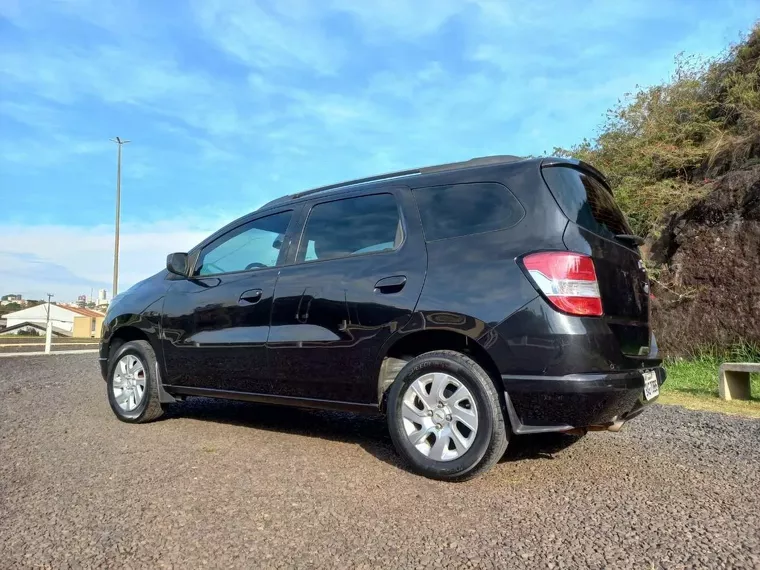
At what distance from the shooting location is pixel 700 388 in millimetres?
6848

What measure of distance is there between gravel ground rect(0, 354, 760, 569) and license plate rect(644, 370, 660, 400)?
1.48 ft

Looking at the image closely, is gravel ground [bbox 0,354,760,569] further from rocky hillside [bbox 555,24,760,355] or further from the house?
the house

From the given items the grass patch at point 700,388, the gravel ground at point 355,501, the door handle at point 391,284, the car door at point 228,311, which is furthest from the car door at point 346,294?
the grass patch at point 700,388

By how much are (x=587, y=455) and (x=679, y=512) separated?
1040 millimetres

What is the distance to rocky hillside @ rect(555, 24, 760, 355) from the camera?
8.28 meters

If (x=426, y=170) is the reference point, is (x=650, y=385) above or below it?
below

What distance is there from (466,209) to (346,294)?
3.01 feet

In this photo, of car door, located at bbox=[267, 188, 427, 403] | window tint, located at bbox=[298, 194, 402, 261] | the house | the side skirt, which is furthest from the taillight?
the house

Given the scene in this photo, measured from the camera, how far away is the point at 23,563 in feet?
7.25

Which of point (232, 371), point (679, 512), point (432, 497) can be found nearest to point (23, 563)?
point (432, 497)

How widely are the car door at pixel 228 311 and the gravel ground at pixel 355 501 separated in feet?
1.54

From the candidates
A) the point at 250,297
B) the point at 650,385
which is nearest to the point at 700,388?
the point at 650,385

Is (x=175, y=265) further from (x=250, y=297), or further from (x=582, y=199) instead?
(x=582, y=199)

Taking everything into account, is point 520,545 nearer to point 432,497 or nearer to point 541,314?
point 432,497
